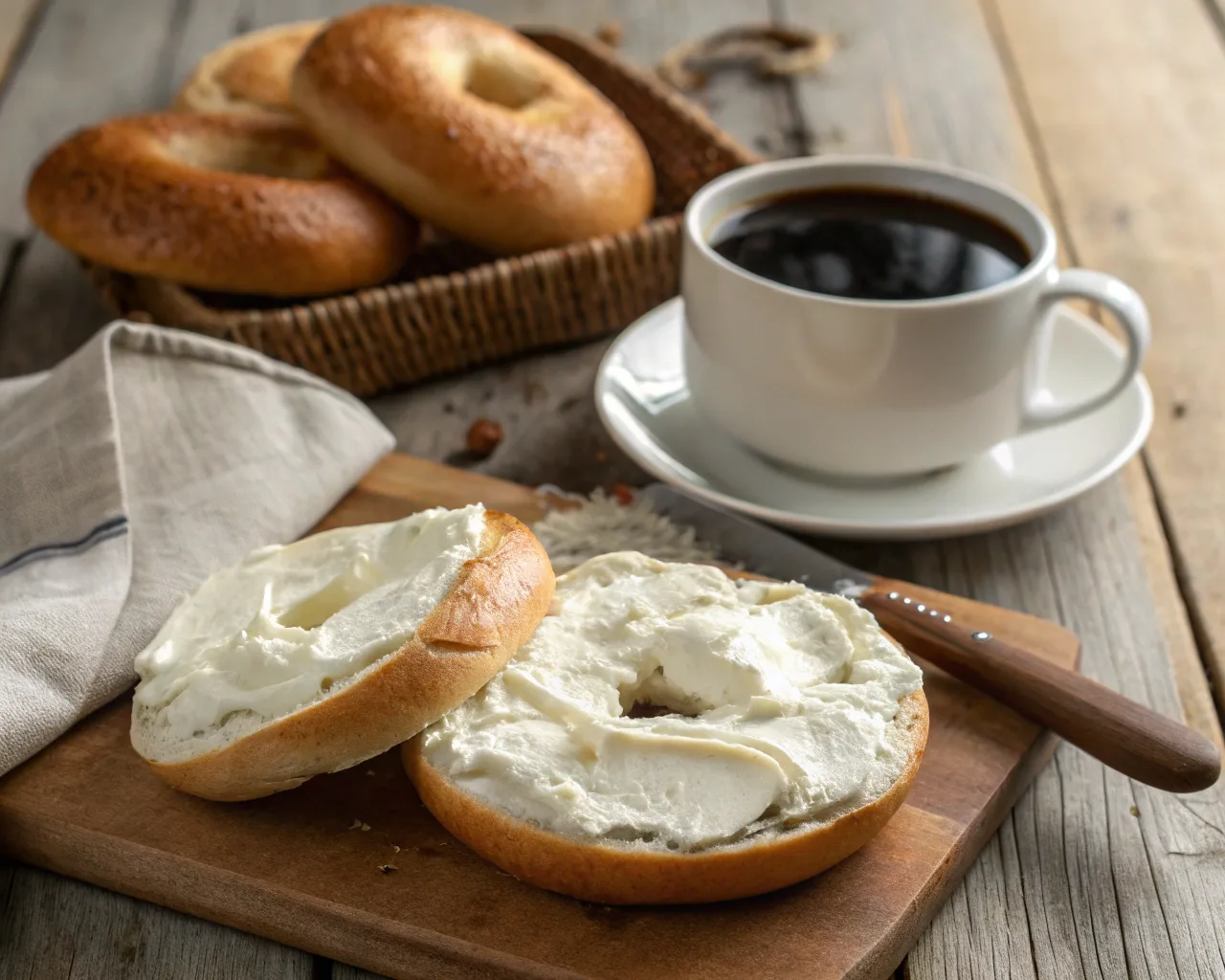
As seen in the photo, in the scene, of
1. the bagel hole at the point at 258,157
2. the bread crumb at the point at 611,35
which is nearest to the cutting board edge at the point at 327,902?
the bagel hole at the point at 258,157

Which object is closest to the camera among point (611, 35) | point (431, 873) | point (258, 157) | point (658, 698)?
point (431, 873)

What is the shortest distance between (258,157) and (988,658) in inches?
64.6

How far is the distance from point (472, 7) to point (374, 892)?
2997 mm

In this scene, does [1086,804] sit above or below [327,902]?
below

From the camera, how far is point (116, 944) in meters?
1.25

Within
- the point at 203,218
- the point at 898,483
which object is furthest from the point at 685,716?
the point at 203,218

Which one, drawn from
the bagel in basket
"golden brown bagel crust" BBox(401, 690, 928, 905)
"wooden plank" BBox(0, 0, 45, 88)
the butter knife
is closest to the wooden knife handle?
the butter knife

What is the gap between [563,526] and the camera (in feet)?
5.72

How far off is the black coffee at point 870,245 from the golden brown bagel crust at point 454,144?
1.45 ft

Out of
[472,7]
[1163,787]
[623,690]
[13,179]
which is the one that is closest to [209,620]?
[623,690]

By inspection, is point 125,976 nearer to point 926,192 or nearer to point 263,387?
point 263,387

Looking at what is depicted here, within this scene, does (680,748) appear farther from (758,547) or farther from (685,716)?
(758,547)

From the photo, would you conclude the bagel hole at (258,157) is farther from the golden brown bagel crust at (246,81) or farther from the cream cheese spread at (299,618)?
the cream cheese spread at (299,618)

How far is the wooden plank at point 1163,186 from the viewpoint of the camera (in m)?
2.00
